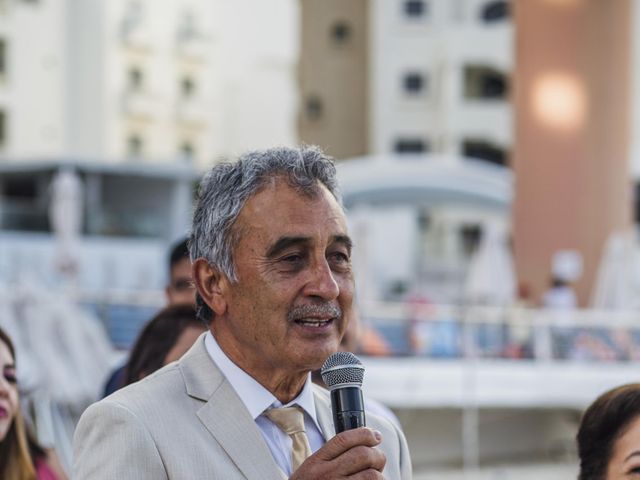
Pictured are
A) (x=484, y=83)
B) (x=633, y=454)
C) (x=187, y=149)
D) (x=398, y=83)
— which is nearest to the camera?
(x=633, y=454)

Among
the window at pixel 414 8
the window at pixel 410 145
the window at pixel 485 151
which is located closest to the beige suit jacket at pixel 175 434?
the window at pixel 410 145

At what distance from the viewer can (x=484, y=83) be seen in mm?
50281

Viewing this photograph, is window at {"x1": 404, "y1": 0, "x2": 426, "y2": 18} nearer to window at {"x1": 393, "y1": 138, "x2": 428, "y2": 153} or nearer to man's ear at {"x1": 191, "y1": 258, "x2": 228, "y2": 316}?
window at {"x1": 393, "y1": 138, "x2": 428, "y2": 153}

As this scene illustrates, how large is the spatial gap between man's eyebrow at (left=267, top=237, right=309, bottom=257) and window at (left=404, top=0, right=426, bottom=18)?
49.0 meters

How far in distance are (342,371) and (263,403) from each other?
0.74ft

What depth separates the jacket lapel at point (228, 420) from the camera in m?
2.47

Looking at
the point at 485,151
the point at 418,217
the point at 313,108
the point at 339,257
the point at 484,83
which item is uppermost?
the point at 484,83

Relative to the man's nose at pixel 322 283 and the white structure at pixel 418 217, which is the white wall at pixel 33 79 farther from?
the man's nose at pixel 322 283

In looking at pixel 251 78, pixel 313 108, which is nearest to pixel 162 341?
pixel 313 108

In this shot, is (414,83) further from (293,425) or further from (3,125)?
(293,425)

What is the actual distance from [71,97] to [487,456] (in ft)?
127

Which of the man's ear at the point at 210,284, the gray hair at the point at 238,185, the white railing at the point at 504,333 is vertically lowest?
the white railing at the point at 504,333

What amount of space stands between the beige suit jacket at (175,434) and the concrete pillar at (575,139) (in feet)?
61.8

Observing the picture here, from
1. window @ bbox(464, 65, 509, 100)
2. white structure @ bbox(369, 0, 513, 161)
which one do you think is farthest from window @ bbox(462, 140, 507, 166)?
window @ bbox(464, 65, 509, 100)
